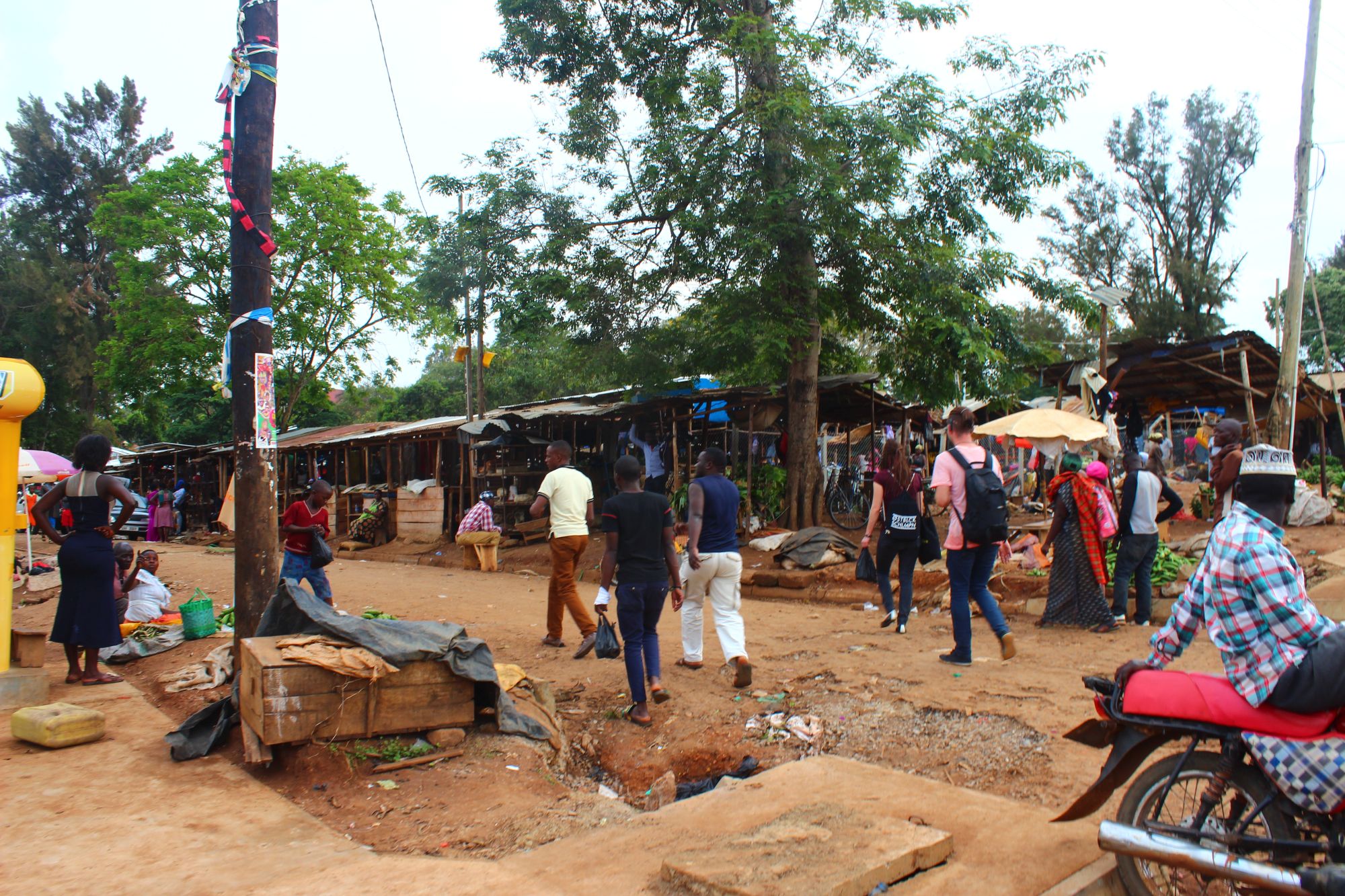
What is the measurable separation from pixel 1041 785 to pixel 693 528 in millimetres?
2715

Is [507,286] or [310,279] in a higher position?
[310,279]

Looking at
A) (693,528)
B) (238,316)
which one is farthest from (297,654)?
(693,528)

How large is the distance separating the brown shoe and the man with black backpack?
9.04 feet

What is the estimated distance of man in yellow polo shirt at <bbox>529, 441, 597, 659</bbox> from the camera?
7.15m

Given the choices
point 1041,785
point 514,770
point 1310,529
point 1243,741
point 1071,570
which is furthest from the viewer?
point 1310,529

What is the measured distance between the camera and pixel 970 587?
6.28 meters

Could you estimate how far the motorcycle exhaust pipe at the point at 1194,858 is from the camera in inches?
99.7

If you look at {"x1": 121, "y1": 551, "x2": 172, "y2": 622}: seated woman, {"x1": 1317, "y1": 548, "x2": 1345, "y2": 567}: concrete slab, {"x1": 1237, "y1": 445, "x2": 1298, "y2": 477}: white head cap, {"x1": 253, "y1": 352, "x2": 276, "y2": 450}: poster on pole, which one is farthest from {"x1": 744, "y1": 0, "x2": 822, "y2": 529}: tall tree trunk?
{"x1": 1237, "y1": 445, "x2": 1298, "y2": 477}: white head cap

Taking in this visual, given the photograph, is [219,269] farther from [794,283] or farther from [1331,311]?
[1331,311]

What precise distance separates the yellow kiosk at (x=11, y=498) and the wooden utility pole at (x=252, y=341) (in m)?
1.37

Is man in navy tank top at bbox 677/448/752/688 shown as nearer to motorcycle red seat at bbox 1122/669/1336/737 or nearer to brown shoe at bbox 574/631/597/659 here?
brown shoe at bbox 574/631/597/659

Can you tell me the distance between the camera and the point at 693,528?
611cm

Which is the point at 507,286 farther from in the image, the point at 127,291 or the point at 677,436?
the point at 127,291

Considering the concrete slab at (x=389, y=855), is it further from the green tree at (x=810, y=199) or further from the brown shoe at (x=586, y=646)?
the green tree at (x=810, y=199)
